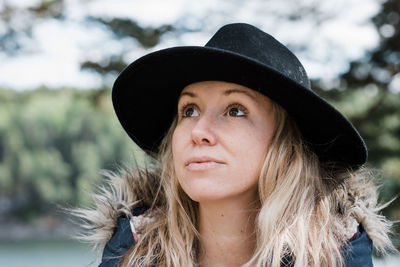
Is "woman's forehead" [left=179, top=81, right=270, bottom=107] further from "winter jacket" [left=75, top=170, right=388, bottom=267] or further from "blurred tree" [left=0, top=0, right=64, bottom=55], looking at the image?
"blurred tree" [left=0, top=0, right=64, bottom=55]

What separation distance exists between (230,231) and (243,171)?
0.29m

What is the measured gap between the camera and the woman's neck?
177 centimetres

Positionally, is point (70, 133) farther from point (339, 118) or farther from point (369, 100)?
point (339, 118)

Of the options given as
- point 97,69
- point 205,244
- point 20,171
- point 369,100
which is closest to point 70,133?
point 20,171

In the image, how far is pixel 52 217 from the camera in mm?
17047

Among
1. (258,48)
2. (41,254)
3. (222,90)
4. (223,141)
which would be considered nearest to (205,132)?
(223,141)

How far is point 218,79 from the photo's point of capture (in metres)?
1.64

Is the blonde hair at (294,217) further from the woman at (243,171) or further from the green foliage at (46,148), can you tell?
the green foliage at (46,148)

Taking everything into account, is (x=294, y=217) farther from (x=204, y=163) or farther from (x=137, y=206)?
(x=137, y=206)

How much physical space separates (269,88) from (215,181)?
13.7 inches

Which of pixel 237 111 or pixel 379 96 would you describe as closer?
pixel 237 111

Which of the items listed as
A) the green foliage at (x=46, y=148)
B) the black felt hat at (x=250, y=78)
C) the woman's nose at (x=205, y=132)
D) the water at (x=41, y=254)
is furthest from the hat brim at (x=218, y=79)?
the green foliage at (x=46, y=148)

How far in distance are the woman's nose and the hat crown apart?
0.25m

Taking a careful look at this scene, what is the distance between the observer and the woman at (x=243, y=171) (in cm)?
159
